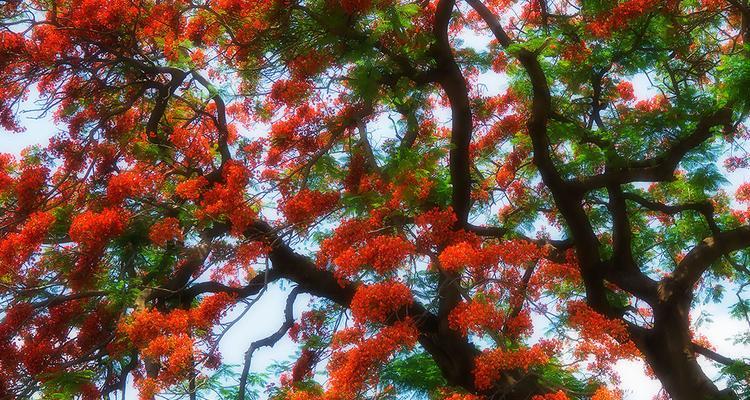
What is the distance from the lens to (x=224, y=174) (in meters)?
7.36

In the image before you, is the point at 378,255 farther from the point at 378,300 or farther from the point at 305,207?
the point at 305,207

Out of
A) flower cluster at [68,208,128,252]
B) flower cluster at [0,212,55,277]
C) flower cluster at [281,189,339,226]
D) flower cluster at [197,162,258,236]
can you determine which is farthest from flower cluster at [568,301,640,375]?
flower cluster at [0,212,55,277]

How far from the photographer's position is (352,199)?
700 centimetres

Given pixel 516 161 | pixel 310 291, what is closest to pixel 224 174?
pixel 310 291

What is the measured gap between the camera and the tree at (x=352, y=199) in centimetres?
616

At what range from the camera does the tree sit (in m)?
6.16

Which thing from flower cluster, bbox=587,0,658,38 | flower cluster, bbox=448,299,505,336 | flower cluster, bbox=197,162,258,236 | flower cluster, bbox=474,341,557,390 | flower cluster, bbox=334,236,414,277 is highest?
flower cluster, bbox=587,0,658,38

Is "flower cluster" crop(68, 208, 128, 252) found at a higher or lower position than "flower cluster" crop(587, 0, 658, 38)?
lower

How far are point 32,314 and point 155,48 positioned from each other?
3.46m

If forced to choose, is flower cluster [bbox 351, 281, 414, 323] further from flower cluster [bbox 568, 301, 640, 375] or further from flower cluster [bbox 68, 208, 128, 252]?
flower cluster [bbox 68, 208, 128, 252]

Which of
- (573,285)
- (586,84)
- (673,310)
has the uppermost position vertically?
(586,84)

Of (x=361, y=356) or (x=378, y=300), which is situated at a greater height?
(x=378, y=300)

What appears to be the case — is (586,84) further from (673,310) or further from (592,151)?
(673,310)

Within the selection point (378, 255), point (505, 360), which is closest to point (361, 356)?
point (378, 255)
